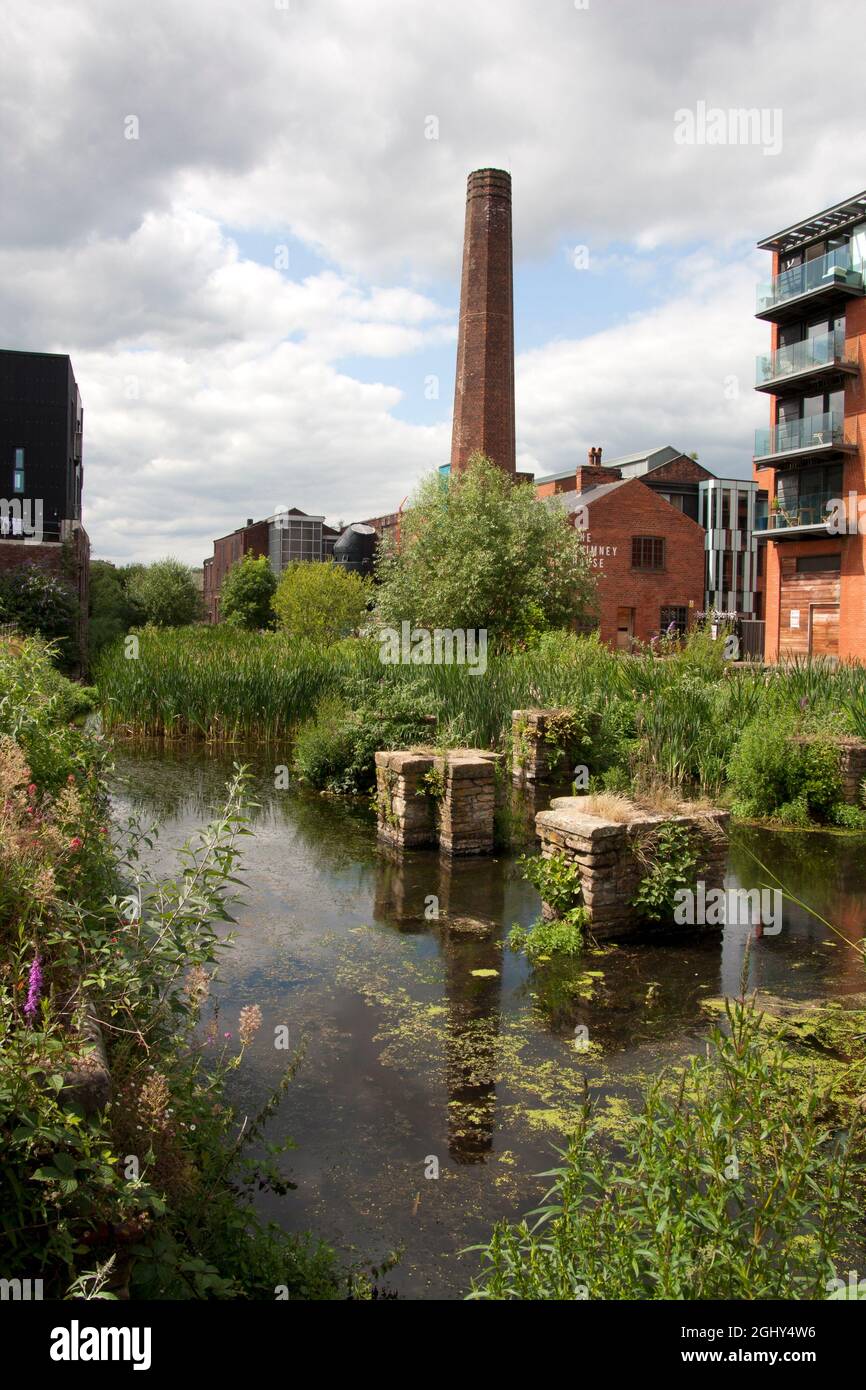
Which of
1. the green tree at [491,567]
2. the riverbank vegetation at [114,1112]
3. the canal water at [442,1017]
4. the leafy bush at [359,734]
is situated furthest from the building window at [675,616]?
the riverbank vegetation at [114,1112]

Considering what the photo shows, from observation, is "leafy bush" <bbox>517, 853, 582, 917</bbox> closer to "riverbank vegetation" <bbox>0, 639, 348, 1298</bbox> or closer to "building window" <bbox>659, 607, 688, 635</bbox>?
"riverbank vegetation" <bbox>0, 639, 348, 1298</bbox>

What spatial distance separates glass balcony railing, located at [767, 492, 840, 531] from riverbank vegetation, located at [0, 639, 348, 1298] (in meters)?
30.1

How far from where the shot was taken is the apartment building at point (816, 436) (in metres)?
29.6

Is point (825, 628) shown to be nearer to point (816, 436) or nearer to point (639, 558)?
point (816, 436)

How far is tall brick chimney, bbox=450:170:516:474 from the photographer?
3094 cm

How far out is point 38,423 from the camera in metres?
38.7

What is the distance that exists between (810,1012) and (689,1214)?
10.3 ft

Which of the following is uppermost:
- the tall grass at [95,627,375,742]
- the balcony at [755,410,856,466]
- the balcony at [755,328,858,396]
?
the balcony at [755,328,858,396]

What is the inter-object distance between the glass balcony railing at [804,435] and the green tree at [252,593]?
37.8 meters

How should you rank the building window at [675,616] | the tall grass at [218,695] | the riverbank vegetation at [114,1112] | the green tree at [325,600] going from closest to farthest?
the riverbank vegetation at [114,1112] → the tall grass at [218,695] → the green tree at [325,600] → the building window at [675,616]

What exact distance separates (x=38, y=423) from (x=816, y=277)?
3016cm

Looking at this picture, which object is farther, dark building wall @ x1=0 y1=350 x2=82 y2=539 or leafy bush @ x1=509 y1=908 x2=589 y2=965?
dark building wall @ x1=0 y1=350 x2=82 y2=539

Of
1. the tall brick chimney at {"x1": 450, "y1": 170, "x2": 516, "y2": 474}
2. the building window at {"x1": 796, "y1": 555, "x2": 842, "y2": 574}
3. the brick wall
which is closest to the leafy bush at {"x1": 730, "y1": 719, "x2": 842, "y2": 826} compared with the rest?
the brick wall

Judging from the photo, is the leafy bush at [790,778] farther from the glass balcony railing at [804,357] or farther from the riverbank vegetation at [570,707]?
the glass balcony railing at [804,357]
